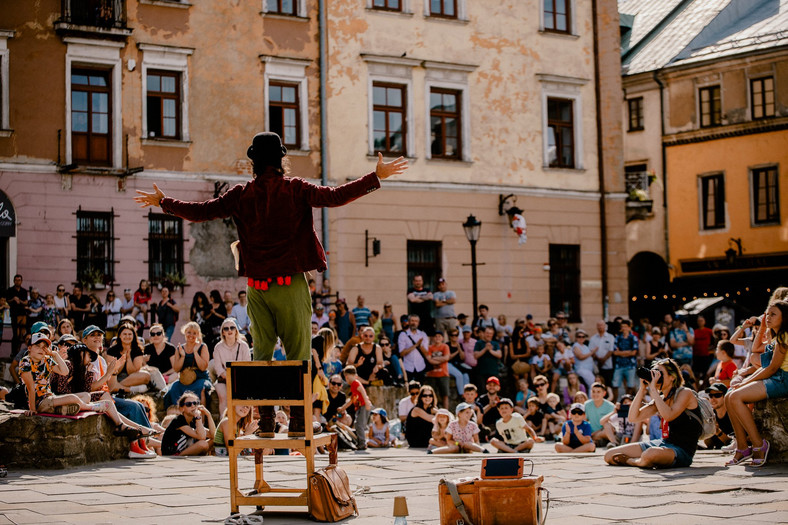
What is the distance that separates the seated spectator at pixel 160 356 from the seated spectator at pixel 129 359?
1.37ft

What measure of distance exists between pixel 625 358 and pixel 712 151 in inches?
726

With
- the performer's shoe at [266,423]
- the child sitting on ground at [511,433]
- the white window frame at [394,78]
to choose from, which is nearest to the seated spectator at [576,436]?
the child sitting on ground at [511,433]

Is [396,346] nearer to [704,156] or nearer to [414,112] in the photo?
[414,112]

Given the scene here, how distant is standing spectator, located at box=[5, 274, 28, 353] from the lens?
2002 cm

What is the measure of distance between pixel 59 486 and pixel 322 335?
5377 millimetres

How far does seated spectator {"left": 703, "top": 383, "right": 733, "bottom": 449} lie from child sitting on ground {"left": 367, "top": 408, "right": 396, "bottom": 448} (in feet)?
14.8

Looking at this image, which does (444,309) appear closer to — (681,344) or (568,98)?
(681,344)

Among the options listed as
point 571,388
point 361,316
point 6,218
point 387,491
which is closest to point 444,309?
point 361,316

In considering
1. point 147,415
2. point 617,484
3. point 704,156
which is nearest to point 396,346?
point 147,415

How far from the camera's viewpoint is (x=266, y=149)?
7.71m

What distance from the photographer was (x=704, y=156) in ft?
129

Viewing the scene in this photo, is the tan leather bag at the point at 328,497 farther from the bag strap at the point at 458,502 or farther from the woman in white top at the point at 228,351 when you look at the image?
the woman in white top at the point at 228,351

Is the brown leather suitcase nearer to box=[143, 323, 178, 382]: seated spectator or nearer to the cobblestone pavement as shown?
the cobblestone pavement

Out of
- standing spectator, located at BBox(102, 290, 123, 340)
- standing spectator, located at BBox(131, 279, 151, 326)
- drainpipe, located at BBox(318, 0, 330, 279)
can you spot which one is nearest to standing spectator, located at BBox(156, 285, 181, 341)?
standing spectator, located at BBox(131, 279, 151, 326)
